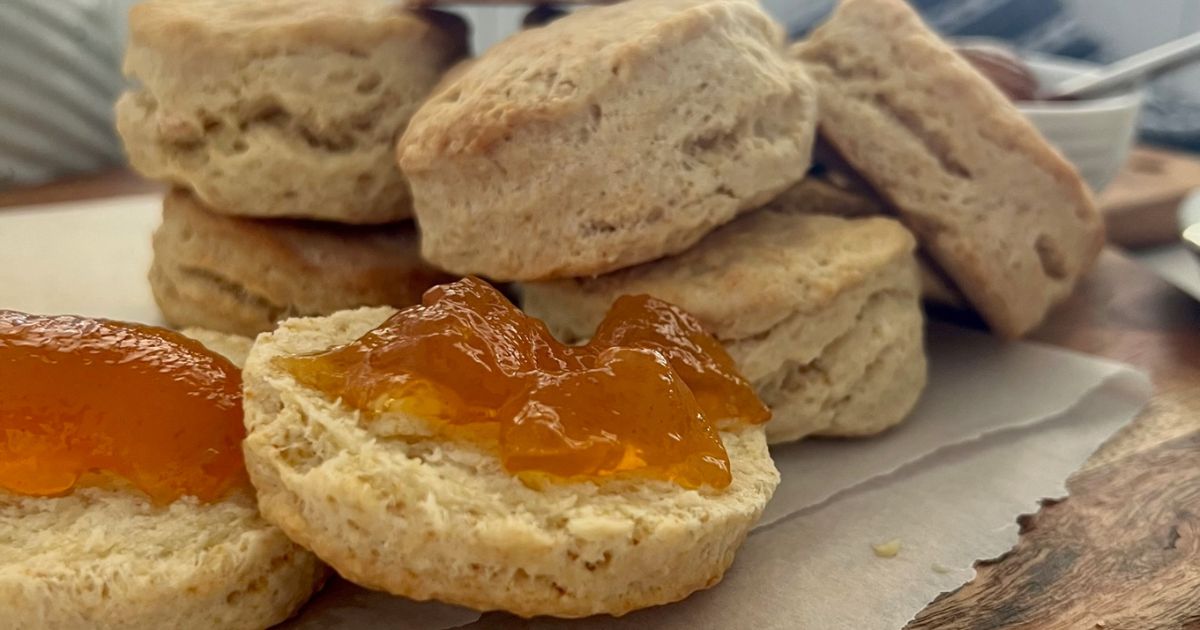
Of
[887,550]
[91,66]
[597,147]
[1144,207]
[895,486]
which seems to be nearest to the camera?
[887,550]

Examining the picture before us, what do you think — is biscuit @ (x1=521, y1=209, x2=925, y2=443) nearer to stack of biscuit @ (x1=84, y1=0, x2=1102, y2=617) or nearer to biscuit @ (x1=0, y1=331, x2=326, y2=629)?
stack of biscuit @ (x1=84, y1=0, x2=1102, y2=617)

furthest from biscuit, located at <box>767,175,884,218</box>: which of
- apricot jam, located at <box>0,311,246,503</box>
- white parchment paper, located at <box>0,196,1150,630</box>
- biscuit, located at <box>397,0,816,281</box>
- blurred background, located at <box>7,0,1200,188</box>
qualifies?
blurred background, located at <box>7,0,1200,188</box>

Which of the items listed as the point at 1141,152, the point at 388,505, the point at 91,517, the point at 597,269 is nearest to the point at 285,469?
the point at 388,505

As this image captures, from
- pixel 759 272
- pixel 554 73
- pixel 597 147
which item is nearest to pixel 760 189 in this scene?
pixel 759 272

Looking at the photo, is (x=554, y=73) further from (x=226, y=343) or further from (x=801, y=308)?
(x=226, y=343)

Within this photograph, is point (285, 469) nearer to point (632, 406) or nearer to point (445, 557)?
point (445, 557)
